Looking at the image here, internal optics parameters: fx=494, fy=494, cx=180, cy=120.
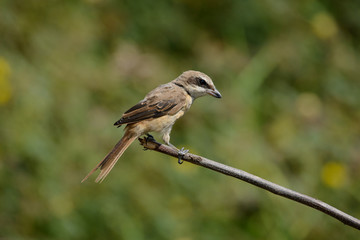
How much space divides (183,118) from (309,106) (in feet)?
6.16

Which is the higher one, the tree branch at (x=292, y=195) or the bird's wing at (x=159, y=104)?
the bird's wing at (x=159, y=104)

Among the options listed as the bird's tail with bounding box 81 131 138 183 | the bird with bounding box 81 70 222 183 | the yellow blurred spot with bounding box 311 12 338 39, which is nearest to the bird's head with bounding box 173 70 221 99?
the bird with bounding box 81 70 222 183

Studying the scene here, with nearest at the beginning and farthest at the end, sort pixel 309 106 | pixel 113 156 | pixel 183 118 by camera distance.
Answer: pixel 113 156
pixel 183 118
pixel 309 106

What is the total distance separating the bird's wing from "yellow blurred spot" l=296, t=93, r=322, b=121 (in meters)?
3.51

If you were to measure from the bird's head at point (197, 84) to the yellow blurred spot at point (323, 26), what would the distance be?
4.79 metres

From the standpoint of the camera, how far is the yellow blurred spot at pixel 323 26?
768 cm

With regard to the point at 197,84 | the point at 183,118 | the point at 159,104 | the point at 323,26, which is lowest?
the point at 159,104

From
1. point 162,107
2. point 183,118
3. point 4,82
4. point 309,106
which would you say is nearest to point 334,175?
point 309,106

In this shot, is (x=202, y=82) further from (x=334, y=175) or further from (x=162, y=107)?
(x=334, y=175)

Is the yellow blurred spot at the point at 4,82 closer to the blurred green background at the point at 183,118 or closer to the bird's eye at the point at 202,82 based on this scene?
the blurred green background at the point at 183,118

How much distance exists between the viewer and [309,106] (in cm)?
672

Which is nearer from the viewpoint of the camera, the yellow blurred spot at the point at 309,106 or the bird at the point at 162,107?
the bird at the point at 162,107

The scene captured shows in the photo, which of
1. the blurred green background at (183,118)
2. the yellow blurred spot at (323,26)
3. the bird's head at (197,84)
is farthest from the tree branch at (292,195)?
the yellow blurred spot at (323,26)

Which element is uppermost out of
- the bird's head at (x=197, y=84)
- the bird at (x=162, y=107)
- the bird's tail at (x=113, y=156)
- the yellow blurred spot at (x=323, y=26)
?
the yellow blurred spot at (x=323, y=26)
